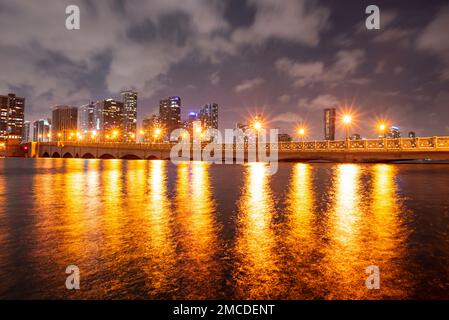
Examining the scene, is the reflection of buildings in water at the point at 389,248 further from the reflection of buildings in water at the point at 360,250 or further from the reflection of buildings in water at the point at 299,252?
the reflection of buildings in water at the point at 299,252

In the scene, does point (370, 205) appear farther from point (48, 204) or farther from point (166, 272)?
point (48, 204)

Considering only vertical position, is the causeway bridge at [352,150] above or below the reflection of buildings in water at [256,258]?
above

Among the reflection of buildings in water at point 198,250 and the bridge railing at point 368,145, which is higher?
the bridge railing at point 368,145

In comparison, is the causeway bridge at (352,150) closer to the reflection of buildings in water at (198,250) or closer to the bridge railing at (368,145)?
the bridge railing at (368,145)

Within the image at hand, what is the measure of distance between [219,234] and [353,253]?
2.44 m

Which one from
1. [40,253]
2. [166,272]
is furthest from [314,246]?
[40,253]

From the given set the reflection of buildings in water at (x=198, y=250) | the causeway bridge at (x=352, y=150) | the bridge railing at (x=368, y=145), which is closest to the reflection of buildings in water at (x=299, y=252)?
the reflection of buildings in water at (x=198, y=250)

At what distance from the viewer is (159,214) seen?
7.55m

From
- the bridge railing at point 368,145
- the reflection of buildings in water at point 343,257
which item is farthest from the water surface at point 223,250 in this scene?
the bridge railing at point 368,145

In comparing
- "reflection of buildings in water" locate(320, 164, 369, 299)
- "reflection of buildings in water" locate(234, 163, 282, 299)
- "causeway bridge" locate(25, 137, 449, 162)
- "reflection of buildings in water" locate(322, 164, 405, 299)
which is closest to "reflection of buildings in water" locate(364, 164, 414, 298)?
"reflection of buildings in water" locate(322, 164, 405, 299)

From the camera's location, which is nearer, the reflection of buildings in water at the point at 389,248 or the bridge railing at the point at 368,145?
the reflection of buildings in water at the point at 389,248

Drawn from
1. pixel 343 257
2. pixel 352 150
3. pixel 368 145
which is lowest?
pixel 343 257

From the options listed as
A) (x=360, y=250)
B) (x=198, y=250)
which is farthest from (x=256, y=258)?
(x=360, y=250)

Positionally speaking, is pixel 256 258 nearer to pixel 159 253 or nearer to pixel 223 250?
pixel 223 250
